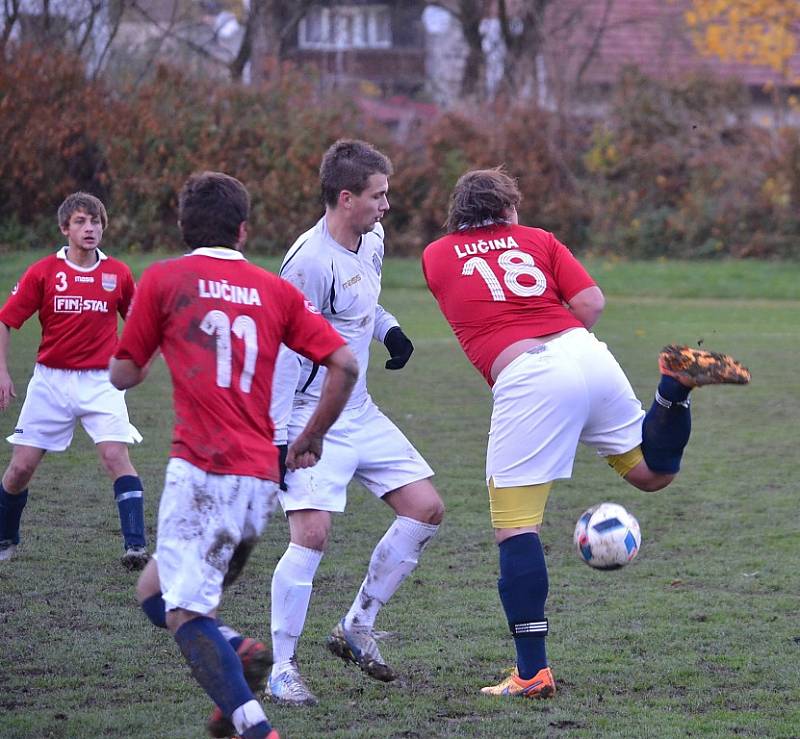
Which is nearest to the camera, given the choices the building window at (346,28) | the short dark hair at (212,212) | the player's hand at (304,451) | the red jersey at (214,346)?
the red jersey at (214,346)

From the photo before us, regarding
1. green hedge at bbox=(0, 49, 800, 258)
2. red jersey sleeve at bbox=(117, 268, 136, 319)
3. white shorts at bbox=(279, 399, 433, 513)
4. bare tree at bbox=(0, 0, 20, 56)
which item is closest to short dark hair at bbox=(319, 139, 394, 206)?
white shorts at bbox=(279, 399, 433, 513)

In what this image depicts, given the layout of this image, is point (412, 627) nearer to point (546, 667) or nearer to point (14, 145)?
point (546, 667)

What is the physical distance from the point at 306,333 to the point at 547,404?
119cm

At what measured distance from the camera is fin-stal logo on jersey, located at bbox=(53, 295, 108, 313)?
6816 mm

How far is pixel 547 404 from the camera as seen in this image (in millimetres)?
4645

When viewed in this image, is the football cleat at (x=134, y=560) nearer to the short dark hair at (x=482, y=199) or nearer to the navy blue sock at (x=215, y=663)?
the short dark hair at (x=482, y=199)

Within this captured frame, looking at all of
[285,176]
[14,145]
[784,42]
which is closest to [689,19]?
[784,42]

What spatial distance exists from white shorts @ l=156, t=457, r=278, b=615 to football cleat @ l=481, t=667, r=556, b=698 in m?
1.42

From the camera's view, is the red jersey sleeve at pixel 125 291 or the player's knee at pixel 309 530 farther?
the red jersey sleeve at pixel 125 291

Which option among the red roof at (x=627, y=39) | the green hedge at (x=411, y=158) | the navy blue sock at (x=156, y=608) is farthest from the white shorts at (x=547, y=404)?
the red roof at (x=627, y=39)

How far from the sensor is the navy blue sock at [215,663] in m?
3.59

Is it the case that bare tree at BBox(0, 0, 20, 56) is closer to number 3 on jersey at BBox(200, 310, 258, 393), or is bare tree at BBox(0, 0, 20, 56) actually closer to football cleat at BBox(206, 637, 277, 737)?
number 3 on jersey at BBox(200, 310, 258, 393)

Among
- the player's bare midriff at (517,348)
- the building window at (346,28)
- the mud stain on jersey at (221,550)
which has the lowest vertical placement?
the mud stain on jersey at (221,550)

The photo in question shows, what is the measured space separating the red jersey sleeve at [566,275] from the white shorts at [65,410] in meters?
2.99
